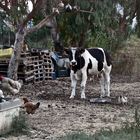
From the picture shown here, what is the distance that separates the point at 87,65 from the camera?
1525 cm

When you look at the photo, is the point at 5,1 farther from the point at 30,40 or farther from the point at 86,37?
the point at 30,40

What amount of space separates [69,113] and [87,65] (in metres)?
3.29

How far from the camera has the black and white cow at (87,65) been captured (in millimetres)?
14906

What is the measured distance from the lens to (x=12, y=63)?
18281mm

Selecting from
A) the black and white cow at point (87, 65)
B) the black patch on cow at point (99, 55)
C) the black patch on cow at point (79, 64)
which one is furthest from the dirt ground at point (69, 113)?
the black patch on cow at point (99, 55)

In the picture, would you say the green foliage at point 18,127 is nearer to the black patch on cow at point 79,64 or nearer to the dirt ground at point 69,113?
the dirt ground at point 69,113

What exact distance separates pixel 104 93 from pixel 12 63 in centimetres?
413

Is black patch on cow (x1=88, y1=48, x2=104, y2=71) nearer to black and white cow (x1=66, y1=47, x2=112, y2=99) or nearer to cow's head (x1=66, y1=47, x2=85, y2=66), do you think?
black and white cow (x1=66, y1=47, x2=112, y2=99)

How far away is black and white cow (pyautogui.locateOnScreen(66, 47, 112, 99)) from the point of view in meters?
14.9

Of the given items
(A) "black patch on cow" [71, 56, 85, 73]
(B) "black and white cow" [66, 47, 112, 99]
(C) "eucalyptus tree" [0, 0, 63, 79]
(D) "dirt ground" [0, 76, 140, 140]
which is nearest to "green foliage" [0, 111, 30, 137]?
(D) "dirt ground" [0, 76, 140, 140]

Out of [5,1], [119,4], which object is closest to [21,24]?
[5,1]

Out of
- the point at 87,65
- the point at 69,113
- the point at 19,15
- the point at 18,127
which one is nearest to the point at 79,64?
the point at 87,65

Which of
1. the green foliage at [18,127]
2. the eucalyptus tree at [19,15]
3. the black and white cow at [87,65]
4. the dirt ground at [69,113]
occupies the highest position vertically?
the eucalyptus tree at [19,15]

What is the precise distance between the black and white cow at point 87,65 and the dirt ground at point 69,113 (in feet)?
1.63
